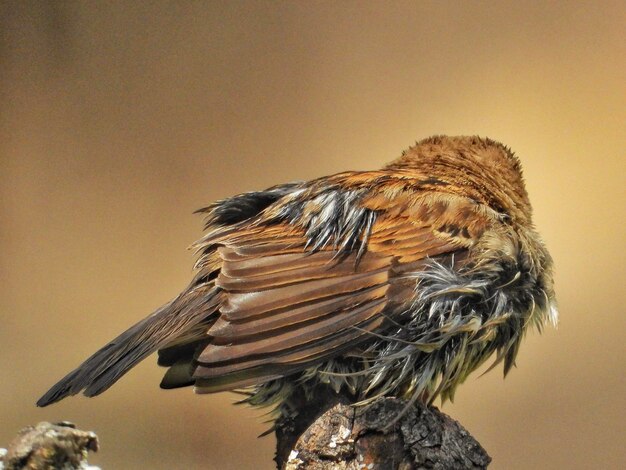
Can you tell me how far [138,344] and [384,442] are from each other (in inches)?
16.3

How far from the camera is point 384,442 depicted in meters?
1.15

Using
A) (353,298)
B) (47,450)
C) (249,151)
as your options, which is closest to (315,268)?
(353,298)

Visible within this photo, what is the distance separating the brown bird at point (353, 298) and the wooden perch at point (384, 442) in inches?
2.6

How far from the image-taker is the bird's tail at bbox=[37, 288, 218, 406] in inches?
50.4

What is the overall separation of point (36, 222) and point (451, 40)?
1203 millimetres

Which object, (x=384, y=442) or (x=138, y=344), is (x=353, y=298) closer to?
(x=384, y=442)

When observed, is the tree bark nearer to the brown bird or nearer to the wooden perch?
the brown bird

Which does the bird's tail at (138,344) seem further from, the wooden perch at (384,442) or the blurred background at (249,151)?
the blurred background at (249,151)

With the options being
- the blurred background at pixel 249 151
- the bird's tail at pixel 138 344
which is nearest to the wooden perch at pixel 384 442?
the bird's tail at pixel 138 344

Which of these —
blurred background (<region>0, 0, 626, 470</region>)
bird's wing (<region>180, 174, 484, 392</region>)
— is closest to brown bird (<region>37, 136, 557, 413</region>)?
bird's wing (<region>180, 174, 484, 392</region>)

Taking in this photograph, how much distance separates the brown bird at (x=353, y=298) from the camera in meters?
1.24

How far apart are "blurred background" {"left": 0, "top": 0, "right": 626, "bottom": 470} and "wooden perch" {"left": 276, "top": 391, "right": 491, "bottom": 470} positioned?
94 centimetres

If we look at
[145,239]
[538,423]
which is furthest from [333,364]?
[145,239]

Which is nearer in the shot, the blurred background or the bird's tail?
the bird's tail
